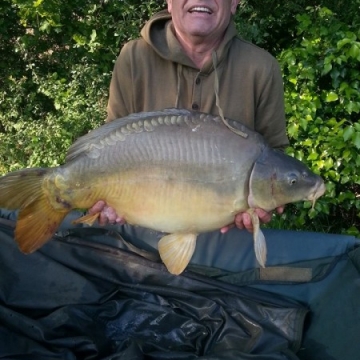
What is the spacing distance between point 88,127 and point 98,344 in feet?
6.76

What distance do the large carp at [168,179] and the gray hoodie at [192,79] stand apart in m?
0.51

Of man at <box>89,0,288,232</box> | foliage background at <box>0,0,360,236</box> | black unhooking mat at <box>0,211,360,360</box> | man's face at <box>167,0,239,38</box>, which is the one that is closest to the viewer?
black unhooking mat at <box>0,211,360,360</box>

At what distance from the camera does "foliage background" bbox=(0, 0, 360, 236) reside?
256 cm

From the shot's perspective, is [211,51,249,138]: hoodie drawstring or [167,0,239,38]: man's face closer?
[211,51,249,138]: hoodie drawstring

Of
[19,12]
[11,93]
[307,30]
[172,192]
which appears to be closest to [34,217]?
[172,192]

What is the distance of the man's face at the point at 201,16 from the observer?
1810 millimetres

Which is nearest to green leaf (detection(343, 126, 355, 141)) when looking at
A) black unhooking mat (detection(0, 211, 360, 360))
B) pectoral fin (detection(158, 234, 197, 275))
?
black unhooking mat (detection(0, 211, 360, 360))

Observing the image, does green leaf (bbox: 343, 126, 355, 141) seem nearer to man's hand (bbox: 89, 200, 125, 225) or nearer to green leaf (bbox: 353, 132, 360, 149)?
green leaf (bbox: 353, 132, 360, 149)

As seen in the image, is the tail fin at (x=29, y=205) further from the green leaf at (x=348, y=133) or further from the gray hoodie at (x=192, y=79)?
the green leaf at (x=348, y=133)

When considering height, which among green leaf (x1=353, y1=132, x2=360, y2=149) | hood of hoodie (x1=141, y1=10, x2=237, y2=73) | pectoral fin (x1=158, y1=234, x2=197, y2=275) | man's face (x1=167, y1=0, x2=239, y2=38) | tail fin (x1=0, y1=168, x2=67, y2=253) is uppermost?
man's face (x1=167, y1=0, x2=239, y2=38)

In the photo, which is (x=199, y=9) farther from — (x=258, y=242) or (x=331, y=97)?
(x=331, y=97)

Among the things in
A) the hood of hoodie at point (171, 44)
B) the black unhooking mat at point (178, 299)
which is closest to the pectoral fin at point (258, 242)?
the black unhooking mat at point (178, 299)

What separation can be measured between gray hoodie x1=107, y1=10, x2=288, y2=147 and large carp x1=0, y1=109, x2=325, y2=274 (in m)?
0.51

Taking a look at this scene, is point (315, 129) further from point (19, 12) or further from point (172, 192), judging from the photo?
point (19, 12)
